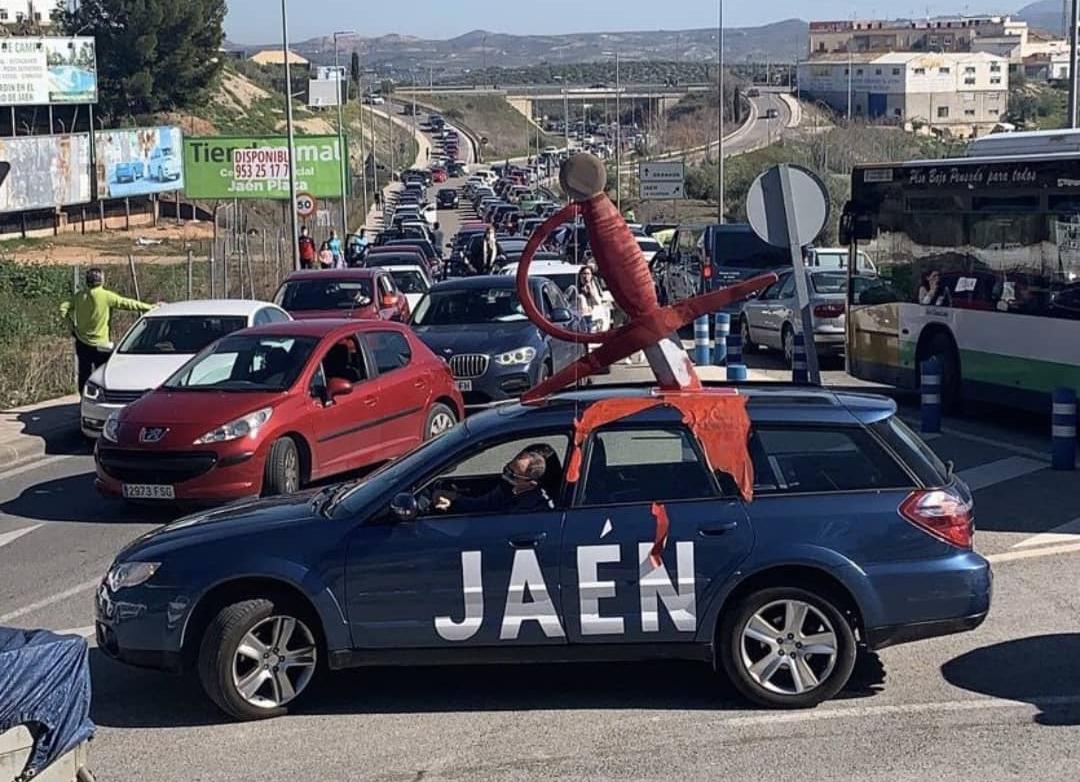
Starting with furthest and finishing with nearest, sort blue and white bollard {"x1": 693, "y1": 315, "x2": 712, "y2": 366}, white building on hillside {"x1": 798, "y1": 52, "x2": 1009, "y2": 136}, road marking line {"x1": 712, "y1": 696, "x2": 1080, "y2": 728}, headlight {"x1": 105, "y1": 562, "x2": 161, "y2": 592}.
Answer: white building on hillside {"x1": 798, "y1": 52, "x2": 1009, "y2": 136} → blue and white bollard {"x1": 693, "y1": 315, "x2": 712, "y2": 366} → headlight {"x1": 105, "y1": 562, "x2": 161, "y2": 592} → road marking line {"x1": 712, "y1": 696, "x2": 1080, "y2": 728}

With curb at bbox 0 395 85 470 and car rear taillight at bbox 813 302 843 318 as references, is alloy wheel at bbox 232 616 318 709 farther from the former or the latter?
car rear taillight at bbox 813 302 843 318

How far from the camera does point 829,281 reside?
1024 inches

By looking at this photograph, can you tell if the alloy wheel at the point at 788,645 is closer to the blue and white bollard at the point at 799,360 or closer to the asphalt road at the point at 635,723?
the asphalt road at the point at 635,723

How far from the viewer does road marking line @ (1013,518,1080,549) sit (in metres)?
11.3

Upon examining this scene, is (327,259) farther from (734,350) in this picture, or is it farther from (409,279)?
(734,350)

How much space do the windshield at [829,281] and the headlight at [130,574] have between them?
61.5 feet

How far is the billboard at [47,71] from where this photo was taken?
75500 millimetres

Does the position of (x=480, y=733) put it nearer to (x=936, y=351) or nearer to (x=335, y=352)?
(x=335, y=352)

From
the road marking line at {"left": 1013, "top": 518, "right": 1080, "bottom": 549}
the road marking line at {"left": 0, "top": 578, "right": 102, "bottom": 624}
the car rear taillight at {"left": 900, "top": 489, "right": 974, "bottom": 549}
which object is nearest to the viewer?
the car rear taillight at {"left": 900, "top": 489, "right": 974, "bottom": 549}

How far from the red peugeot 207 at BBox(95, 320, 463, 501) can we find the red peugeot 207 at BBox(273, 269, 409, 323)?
8.18 metres

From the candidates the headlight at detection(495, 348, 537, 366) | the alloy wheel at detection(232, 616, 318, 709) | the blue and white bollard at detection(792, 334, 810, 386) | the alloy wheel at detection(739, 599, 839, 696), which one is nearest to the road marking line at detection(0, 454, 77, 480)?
the headlight at detection(495, 348, 537, 366)

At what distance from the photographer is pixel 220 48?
97188 mm

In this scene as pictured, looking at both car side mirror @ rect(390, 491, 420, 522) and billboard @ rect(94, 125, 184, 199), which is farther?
billboard @ rect(94, 125, 184, 199)

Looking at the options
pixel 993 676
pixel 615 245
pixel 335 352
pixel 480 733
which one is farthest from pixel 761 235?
pixel 480 733
